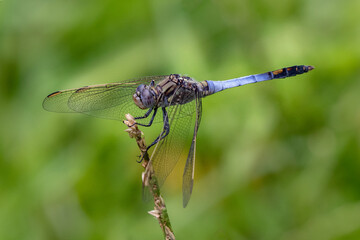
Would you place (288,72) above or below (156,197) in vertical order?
above

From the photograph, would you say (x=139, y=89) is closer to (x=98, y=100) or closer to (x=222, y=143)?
(x=98, y=100)

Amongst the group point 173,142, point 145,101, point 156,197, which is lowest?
point 156,197

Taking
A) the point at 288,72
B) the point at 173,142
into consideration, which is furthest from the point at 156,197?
the point at 288,72

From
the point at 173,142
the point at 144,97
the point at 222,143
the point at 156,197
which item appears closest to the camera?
the point at 156,197

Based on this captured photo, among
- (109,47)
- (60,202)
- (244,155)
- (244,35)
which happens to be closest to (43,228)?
(60,202)

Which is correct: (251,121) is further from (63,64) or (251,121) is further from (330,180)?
(63,64)
